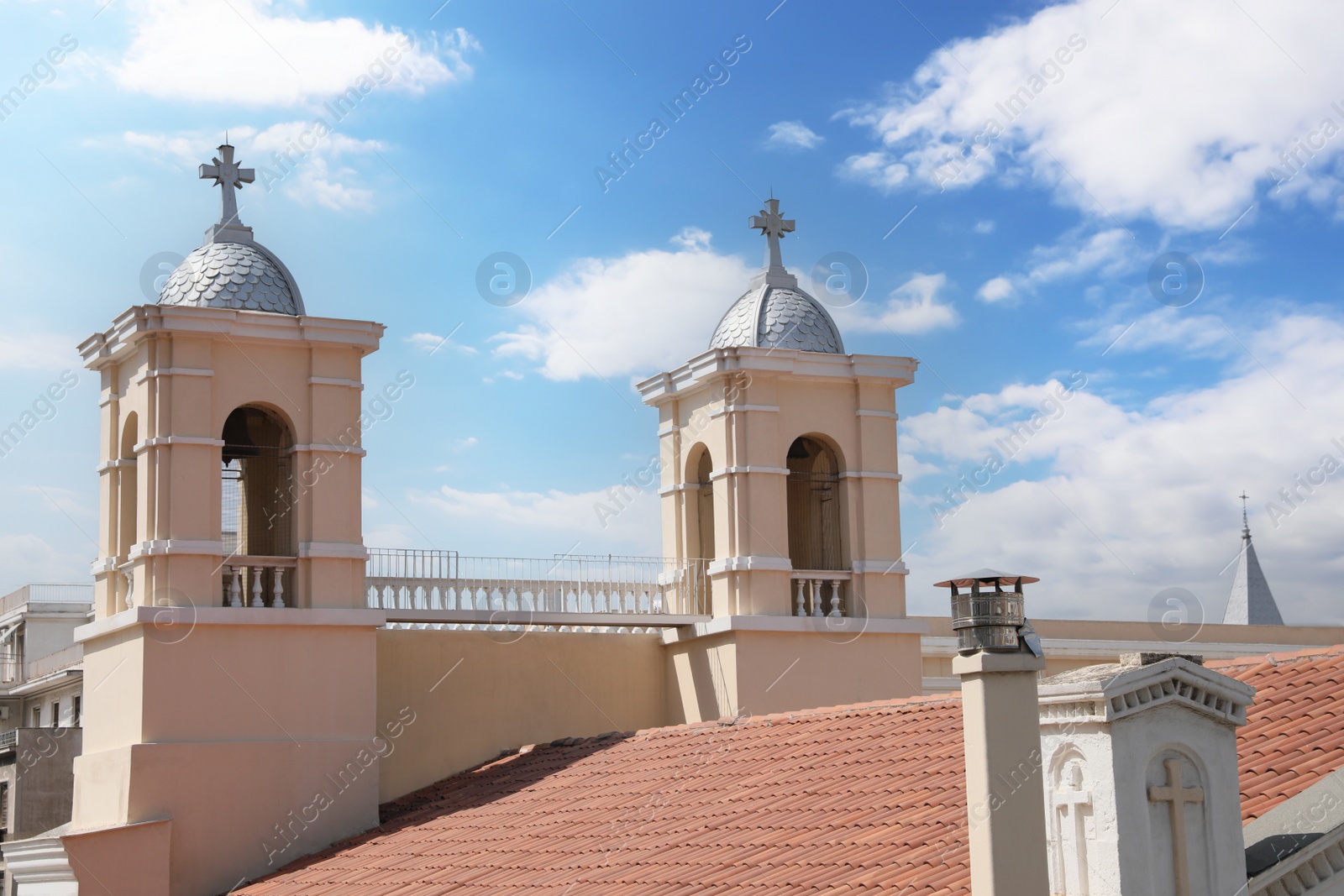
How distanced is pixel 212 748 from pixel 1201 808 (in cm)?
1115

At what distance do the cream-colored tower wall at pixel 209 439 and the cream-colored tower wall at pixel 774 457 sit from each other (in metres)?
4.15

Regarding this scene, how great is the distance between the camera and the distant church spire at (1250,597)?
105ft

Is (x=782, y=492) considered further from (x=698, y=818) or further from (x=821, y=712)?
(x=698, y=818)

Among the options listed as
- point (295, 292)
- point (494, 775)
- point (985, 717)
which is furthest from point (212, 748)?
point (985, 717)

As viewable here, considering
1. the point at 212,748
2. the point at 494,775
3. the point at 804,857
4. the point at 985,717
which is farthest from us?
the point at 494,775

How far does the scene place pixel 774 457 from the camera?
61.8ft

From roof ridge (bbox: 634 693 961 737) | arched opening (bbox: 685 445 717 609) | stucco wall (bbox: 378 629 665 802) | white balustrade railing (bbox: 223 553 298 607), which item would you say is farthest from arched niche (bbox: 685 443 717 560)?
white balustrade railing (bbox: 223 553 298 607)

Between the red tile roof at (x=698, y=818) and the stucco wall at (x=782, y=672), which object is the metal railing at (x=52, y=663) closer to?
the stucco wall at (x=782, y=672)

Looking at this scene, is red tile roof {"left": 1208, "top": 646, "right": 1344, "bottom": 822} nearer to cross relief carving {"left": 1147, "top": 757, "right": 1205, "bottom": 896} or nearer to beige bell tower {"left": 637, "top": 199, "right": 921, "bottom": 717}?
cross relief carving {"left": 1147, "top": 757, "right": 1205, "bottom": 896}

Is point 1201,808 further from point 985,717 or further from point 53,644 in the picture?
point 53,644

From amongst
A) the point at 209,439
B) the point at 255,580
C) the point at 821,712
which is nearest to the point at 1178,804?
the point at 821,712

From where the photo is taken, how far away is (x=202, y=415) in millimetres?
16984

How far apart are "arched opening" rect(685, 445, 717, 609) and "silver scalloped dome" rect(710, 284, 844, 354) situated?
5.12 ft

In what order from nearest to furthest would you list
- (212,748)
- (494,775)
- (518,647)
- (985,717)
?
(985,717)
(212,748)
(494,775)
(518,647)
